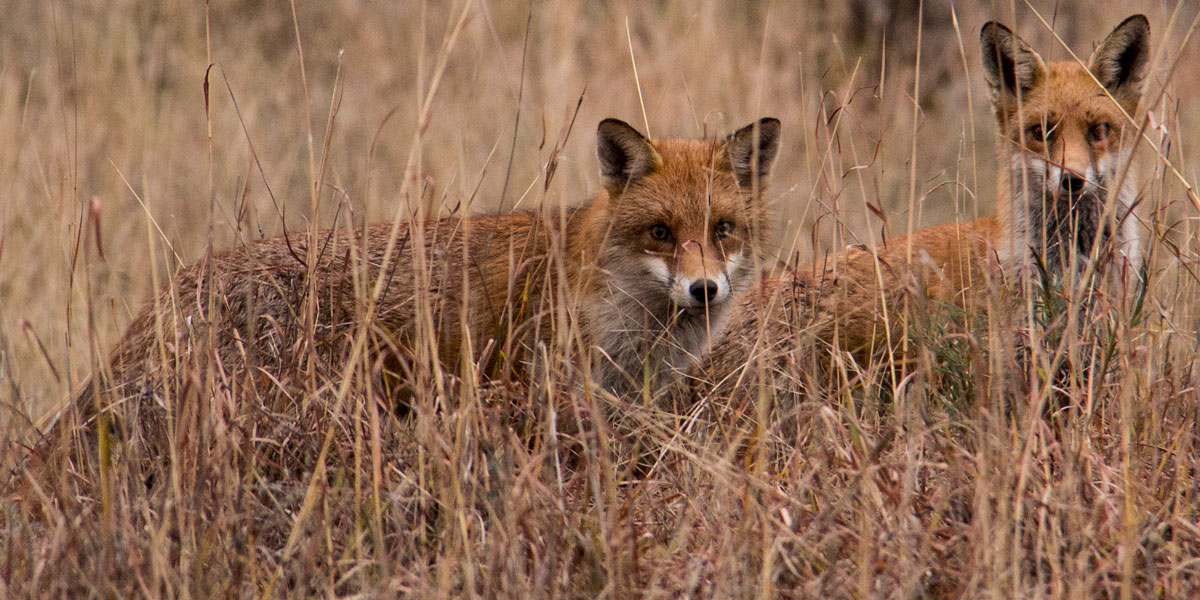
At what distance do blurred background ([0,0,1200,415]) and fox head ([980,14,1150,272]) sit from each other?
2.09m

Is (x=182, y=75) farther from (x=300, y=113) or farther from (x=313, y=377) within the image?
(x=313, y=377)

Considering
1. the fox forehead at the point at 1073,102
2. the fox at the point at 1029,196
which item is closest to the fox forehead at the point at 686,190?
the fox at the point at 1029,196

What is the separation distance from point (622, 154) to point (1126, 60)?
2035 millimetres

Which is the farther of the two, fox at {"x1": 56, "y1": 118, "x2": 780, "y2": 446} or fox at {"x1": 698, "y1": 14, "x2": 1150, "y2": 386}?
fox at {"x1": 698, "y1": 14, "x2": 1150, "y2": 386}

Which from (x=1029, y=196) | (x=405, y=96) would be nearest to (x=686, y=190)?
(x=1029, y=196)

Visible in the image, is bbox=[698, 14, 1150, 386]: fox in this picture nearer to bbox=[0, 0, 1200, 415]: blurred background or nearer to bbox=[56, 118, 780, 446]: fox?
bbox=[56, 118, 780, 446]: fox

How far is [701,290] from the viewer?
4.02 metres

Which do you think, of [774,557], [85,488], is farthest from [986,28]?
[85,488]

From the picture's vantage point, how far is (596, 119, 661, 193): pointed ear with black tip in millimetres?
4367

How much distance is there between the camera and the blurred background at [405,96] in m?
7.28

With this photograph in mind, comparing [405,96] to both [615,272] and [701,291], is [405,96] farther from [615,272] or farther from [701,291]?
[701,291]

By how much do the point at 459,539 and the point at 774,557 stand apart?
751mm

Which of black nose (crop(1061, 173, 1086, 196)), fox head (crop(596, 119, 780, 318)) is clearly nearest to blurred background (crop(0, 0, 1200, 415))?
fox head (crop(596, 119, 780, 318))

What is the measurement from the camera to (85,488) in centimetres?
314
